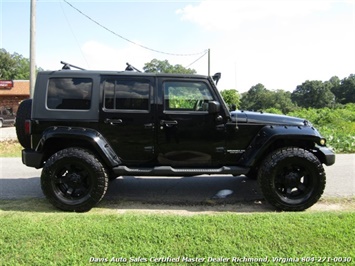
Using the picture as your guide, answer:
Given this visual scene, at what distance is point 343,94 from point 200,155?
93.5 metres

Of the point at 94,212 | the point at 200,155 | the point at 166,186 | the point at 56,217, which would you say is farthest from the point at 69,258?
the point at 166,186

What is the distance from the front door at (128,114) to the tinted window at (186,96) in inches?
10.8

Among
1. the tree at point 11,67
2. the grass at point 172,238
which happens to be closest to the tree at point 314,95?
the tree at point 11,67

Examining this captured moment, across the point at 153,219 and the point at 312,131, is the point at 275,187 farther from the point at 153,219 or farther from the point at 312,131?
the point at 153,219

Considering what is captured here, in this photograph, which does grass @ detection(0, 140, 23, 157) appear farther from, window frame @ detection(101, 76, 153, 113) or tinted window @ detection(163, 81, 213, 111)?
tinted window @ detection(163, 81, 213, 111)

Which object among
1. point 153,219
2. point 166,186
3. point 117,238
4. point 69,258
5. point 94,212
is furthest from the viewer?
point 166,186

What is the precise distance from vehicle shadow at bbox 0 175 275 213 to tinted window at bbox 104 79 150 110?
1.47m

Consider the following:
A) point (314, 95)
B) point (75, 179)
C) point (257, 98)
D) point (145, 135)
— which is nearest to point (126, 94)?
point (145, 135)

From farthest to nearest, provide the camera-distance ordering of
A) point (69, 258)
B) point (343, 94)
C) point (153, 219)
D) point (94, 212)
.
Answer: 1. point (343, 94)
2. point (94, 212)
3. point (153, 219)
4. point (69, 258)

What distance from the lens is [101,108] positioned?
14.6 feet

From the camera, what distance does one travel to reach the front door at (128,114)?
4.45 metres

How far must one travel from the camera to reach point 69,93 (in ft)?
14.8

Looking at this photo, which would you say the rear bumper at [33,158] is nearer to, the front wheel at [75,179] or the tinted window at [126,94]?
the front wheel at [75,179]

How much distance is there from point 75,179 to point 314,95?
9159 centimetres
